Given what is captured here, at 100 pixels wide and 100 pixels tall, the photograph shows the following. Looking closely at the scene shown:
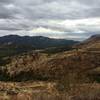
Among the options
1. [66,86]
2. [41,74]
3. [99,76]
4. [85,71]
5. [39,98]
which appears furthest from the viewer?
[41,74]

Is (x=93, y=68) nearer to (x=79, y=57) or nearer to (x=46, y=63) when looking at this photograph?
(x=79, y=57)

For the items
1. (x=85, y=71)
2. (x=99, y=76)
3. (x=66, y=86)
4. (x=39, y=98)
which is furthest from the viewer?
(x=85, y=71)

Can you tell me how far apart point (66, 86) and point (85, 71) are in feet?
333

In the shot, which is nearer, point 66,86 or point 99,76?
point 66,86

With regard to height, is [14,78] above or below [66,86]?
below

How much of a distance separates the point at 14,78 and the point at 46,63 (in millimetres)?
23775

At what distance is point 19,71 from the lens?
189 meters

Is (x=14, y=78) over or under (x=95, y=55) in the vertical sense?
under

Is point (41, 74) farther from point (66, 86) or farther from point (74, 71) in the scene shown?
point (66, 86)

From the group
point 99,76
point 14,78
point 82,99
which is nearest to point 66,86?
point 82,99

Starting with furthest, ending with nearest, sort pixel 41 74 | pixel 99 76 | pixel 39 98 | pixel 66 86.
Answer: pixel 41 74, pixel 99 76, pixel 66 86, pixel 39 98

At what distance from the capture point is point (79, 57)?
18688 centimetres

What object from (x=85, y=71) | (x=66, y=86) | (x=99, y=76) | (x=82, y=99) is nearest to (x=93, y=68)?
(x=85, y=71)

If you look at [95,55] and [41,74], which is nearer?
[41,74]
